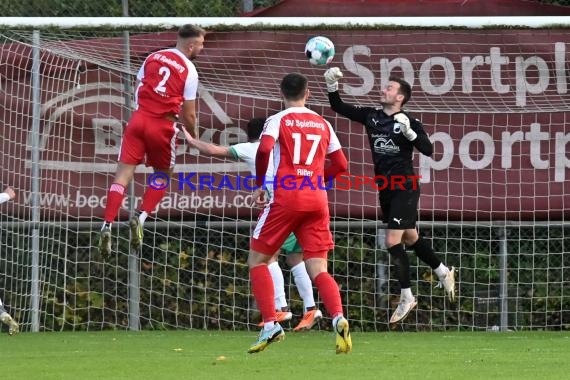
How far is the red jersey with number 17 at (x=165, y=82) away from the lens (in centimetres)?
1070

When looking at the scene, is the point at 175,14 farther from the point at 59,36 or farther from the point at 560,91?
the point at 560,91

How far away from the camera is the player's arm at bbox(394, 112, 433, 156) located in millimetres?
11125

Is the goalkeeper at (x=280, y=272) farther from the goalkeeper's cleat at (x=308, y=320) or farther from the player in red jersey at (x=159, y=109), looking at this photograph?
the player in red jersey at (x=159, y=109)

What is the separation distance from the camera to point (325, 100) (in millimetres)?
13586

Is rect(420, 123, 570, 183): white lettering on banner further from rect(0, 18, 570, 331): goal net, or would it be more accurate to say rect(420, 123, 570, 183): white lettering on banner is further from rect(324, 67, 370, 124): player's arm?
rect(324, 67, 370, 124): player's arm

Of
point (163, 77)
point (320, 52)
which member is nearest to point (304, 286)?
point (320, 52)

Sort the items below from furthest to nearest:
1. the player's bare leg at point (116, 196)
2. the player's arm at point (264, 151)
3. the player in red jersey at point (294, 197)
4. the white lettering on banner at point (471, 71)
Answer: the white lettering on banner at point (471, 71) → the player's bare leg at point (116, 196) → the player in red jersey at point (294, 197) → the player's arm at point (264, 151)

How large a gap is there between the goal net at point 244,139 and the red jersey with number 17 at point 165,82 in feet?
8.36

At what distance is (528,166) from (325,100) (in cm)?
229

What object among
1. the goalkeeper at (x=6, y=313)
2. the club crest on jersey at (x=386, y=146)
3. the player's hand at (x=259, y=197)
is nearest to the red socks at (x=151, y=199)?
the player's hand at (x=259, y=197)

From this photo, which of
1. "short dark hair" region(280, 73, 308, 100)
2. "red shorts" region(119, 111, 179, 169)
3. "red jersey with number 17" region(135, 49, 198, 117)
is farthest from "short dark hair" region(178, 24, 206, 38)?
"short dark hair" region(280, 73, 308, 100)

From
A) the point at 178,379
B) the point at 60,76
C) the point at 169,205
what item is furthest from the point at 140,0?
the point at 178,379

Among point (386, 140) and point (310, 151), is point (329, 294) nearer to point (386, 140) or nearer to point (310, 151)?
point (310, 151)

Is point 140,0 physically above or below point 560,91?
above
